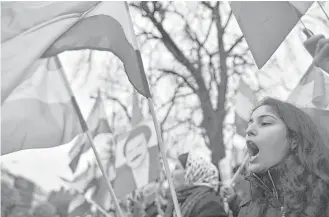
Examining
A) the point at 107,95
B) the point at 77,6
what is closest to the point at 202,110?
the point at 107,95

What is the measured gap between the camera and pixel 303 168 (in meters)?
2.05

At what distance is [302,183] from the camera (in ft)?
6.57

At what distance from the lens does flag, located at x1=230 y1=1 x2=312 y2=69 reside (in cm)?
311

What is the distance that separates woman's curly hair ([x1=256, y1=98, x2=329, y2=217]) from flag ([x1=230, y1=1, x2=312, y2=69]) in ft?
2.99

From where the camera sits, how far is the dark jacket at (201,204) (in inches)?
136

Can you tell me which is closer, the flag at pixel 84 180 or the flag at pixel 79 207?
the flag at pixel 84 180

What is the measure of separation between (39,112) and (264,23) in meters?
1.52

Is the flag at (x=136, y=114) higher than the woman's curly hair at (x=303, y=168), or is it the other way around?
the woman's curly hair at (x=303, y=168)

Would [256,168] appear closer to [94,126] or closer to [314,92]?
[314,92]

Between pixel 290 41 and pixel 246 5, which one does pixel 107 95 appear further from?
pixel 246 5

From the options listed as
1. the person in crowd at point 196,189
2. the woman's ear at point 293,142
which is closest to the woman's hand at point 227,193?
the person in crowd at point 196,189

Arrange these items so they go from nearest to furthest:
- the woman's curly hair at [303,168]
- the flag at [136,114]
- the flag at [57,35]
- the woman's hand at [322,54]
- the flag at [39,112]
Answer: the woman's curly hair at [303,168]
the woman's hand at [322,54]
the flag at [57,35]
the flag at [39,112]
the flag at [136,114]

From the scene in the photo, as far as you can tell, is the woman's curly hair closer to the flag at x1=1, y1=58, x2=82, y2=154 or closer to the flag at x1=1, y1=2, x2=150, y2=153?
the flag at x1=1, y1=2, x2=150, y2=153

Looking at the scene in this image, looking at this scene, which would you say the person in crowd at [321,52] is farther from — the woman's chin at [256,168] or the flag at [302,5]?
the woman's chin at [256,168]
